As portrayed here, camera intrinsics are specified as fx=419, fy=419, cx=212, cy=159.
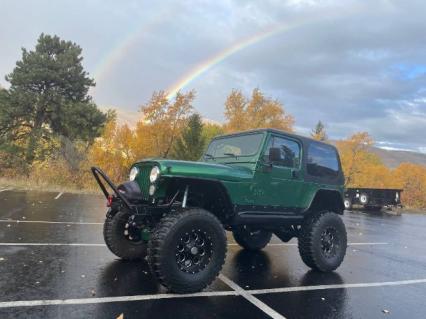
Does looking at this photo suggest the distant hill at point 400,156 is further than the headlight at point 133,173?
Yes

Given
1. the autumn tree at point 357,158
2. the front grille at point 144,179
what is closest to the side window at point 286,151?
the front grille at point 144,179

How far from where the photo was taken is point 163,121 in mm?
37094

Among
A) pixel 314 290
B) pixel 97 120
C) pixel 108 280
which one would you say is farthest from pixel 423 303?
pixel 97 120

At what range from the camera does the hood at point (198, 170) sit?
532cm

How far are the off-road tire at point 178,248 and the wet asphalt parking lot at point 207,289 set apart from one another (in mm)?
181

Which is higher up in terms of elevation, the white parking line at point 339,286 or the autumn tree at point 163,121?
the autumn tree at point 163,121

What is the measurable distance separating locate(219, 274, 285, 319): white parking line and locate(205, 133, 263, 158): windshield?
1.98 meters

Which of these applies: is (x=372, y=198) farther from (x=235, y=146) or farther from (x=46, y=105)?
(x=46, y=105)

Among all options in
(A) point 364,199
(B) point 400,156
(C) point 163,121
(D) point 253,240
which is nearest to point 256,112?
(C) point 163,121

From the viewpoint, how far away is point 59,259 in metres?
6.58

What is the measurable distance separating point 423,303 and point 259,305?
91.8 inches

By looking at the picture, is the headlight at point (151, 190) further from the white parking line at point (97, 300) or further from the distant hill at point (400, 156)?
the distant hill at point (400, 156)

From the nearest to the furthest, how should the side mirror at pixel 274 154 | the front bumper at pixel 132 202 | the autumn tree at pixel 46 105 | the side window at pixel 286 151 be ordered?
the front bumper at pixel 132 202
the side mirror at pixel 274 154
the side window at pixel 286 151
the autumn tree at pixel 46 105

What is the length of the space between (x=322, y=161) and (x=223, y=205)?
248 cm
